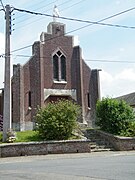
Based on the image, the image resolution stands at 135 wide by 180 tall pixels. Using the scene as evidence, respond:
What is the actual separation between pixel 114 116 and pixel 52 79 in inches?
410

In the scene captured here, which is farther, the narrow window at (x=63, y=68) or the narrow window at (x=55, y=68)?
the narrow window at (x=63, y=68)

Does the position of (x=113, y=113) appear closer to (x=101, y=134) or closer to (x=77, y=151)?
(x=101, y=134)

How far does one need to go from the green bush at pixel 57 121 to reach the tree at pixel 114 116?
123 inches

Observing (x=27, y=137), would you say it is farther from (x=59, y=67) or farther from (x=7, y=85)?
(x=59, y=67)

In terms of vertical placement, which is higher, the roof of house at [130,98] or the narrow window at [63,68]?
the narrow window at [63,68]

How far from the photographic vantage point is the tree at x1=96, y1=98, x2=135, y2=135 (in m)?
26.5

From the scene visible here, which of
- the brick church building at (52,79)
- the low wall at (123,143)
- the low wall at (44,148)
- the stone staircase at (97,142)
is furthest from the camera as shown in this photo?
the brick church building at (52,79)

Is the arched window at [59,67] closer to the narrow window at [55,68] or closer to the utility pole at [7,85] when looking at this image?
the narrow window at [55,68]

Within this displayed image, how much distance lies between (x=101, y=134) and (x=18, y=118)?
31.2 feet

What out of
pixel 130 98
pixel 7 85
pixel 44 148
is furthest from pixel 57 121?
pixel 130 98

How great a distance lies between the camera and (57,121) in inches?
936

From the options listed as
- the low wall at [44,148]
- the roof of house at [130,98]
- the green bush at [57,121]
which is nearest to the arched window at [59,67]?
the green bush at [57,121]

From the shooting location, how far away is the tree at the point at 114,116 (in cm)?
2655

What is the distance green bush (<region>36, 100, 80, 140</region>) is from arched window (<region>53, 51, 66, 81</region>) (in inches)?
438
